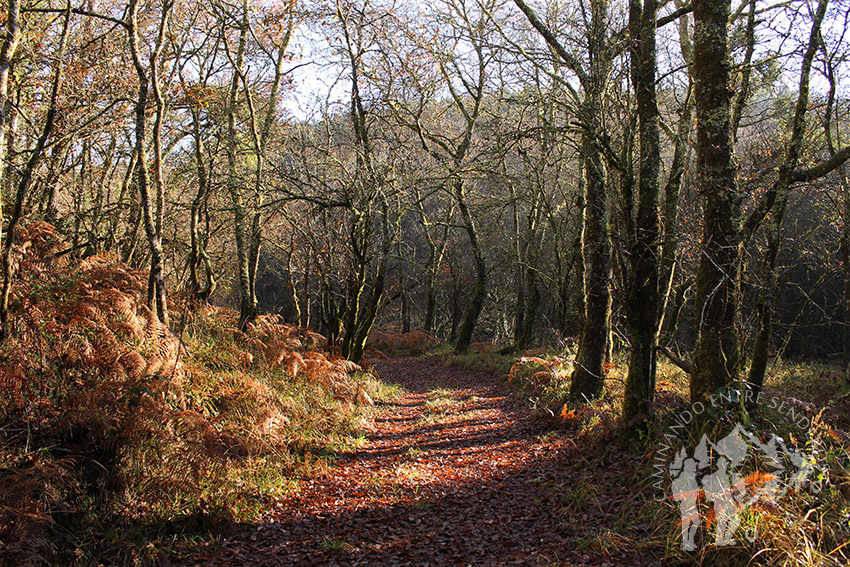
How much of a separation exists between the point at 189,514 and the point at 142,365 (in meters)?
1.70

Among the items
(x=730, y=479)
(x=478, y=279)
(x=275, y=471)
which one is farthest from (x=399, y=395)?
(x=730, y=479)

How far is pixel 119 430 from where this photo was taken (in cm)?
447

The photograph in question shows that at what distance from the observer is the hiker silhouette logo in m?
3.46

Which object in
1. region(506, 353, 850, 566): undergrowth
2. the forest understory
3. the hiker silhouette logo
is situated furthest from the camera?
the forest understory

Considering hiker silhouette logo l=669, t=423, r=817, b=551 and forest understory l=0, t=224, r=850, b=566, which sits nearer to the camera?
hiker silhouette logo l=669, t=423, r=817, b=551

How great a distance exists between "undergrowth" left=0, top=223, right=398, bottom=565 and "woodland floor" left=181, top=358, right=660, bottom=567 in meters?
0.41

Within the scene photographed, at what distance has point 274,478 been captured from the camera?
5.32m

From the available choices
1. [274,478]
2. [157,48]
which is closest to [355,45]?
[157,48]

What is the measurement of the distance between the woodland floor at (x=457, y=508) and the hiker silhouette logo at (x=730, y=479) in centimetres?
49

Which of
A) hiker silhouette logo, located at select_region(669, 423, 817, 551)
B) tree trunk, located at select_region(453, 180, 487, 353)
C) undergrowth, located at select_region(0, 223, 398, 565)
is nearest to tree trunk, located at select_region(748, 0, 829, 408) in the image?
hiker silhouette logo, located at select_region(669, 423, 817, 551)

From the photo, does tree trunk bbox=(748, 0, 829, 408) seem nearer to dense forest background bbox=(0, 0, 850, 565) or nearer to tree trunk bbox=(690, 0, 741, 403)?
dense forest background bbox=(0, 0, 850, 565)

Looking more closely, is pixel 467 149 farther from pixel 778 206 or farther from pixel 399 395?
pixel 778 206

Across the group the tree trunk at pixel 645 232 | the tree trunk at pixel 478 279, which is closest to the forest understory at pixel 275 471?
the tree trunk at pixel 645 232

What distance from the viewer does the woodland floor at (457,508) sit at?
4059 millimetres
